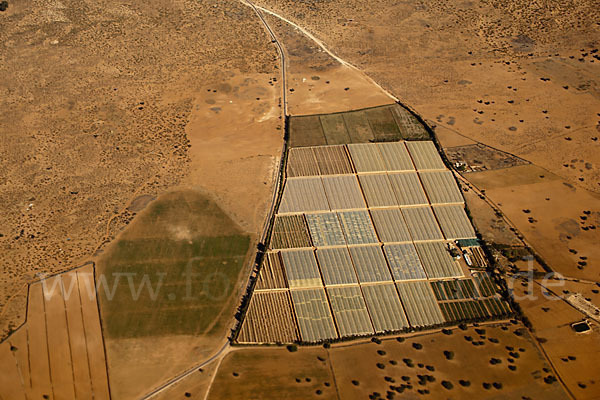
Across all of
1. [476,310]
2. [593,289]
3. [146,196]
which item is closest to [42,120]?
[146,196]

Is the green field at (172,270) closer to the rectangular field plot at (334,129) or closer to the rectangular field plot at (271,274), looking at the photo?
the rectangular field plot at (271,274)

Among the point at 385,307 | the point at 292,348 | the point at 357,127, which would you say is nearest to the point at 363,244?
the point at 385,307

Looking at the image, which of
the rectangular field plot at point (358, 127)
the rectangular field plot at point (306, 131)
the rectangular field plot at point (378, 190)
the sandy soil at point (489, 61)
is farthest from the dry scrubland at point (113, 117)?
the sandy soil at point (489, 61)

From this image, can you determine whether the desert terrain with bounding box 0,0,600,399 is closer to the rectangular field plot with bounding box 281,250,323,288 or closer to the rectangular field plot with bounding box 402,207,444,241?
the rectangular field plot with bounding box 281,250,323,288

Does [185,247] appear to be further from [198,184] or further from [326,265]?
[326,265]

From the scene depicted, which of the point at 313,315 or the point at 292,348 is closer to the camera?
the point at 292,348

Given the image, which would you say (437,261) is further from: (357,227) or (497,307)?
(357,227)
